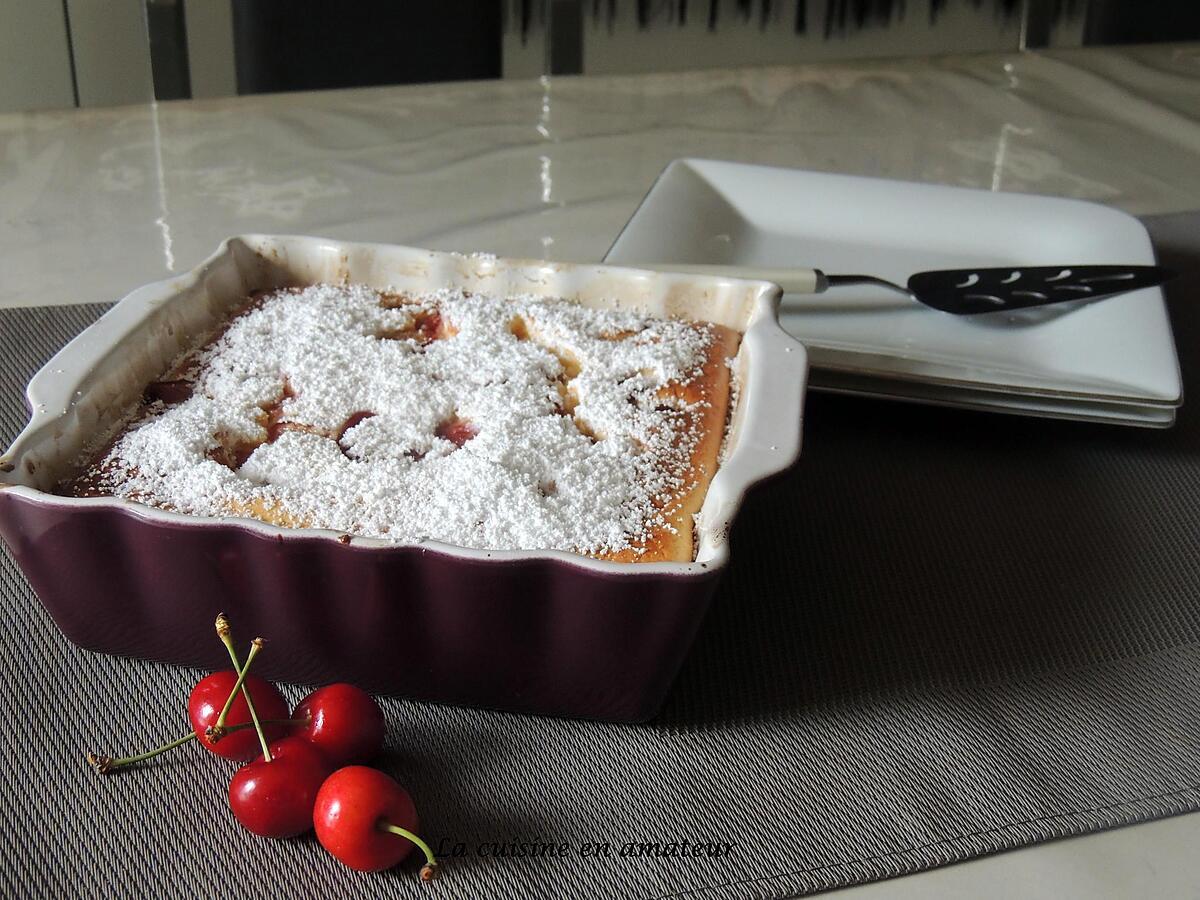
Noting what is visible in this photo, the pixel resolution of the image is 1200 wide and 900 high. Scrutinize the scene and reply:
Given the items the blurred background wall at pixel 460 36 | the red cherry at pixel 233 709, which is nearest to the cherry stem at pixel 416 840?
the red cherry at pixel 233 709

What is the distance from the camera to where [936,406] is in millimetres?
1040

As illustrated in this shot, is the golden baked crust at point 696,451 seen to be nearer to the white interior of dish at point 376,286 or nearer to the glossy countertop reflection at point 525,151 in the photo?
the white interior of dish at point 376,286

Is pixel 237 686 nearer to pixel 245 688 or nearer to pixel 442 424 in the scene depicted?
pixel 245 688

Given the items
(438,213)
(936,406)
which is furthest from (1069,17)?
(936,406)

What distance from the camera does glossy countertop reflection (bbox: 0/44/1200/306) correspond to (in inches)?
60.5

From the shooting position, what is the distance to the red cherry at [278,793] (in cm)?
66

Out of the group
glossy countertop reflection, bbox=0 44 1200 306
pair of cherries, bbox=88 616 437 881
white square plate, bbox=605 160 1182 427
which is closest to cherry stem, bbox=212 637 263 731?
pair of cherries, bbox=88 616 437 881

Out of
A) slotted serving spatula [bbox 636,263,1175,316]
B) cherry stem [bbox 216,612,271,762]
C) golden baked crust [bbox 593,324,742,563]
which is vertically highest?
slotted serving spatula [bbox 636,263,1175,316]

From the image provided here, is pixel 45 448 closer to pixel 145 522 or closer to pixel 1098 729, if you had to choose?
pixel 145 522

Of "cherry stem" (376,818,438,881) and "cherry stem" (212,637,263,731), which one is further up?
"cherry stem" (212,637,263,731)

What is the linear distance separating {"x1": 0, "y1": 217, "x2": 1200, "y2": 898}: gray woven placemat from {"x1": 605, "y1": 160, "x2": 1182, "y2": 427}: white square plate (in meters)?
0.09

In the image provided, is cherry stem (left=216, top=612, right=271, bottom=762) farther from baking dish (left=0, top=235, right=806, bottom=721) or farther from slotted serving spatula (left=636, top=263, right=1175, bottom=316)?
slotted serving spatula (left=636, top=263, right=1175, bottom=316)

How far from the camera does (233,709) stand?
0.71m

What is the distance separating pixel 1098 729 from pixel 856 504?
275 mm
